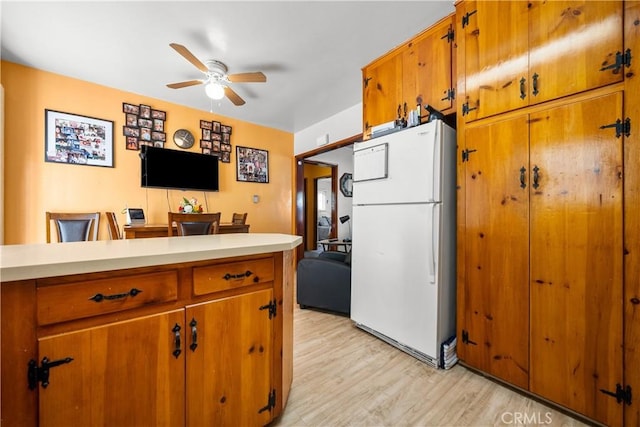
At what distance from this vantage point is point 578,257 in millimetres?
1318

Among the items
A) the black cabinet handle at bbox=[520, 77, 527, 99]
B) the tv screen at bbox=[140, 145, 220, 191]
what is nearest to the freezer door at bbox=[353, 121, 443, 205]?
the black cabinet handle at bbox=[520, 77, 527, 99]

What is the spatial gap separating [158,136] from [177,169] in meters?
0.51

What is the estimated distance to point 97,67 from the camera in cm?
269

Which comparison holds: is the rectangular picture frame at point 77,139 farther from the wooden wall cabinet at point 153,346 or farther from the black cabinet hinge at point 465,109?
the black cabinet hinge at point 465,109

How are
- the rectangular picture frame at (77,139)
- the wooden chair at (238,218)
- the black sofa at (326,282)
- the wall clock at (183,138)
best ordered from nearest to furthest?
the black sofa at (326,282) < the rectangular picture frame at (77,139) < the wall clock at (183,138) < the wooden chair at (238,218)

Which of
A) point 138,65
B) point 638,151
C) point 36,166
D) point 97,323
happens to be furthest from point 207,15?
point 638,151

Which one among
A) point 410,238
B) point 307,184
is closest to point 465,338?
point 410,238

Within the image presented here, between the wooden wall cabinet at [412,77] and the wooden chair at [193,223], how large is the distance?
181 cm

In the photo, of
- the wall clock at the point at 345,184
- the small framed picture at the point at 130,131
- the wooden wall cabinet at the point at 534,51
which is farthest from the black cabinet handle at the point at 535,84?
the wall clock at the point at 345,184

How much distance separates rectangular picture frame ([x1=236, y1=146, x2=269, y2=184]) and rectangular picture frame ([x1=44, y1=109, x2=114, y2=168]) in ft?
5.42

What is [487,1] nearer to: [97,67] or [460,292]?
[460,292]

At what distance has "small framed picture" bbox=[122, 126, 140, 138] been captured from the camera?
3214 mm

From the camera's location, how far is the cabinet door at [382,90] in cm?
233

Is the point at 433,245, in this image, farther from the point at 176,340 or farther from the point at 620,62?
the point at 176,340
